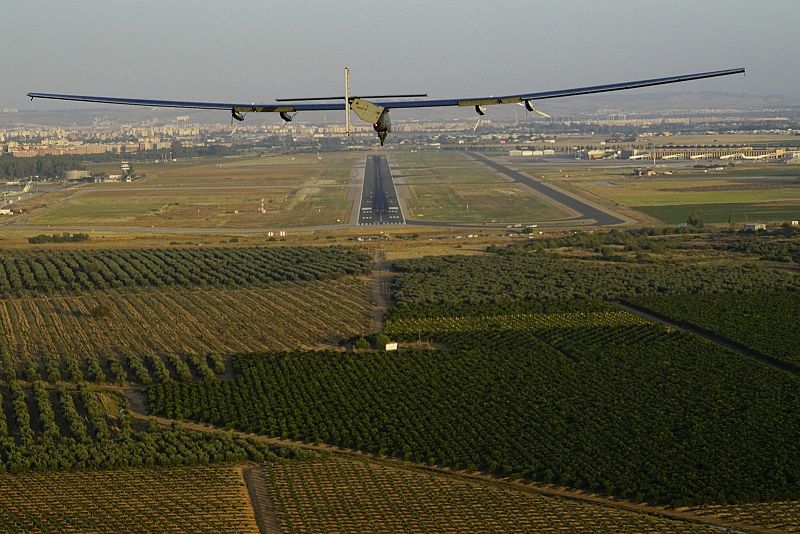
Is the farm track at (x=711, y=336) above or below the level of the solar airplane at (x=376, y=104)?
below

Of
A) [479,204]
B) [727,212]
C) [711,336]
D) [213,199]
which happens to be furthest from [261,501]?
[213,199]

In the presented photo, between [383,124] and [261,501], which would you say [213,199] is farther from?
[383,124]

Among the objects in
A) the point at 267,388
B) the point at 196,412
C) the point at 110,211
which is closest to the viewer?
the point at 196,412

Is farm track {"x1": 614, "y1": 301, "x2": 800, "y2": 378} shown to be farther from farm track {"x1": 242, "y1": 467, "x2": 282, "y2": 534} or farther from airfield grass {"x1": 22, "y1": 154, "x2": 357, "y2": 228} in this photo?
airfield grass {"x1": 22, "y1": 154, "x2": 357, "y2": 228}

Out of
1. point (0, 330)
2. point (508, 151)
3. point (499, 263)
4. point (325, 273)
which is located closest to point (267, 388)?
point (0, 330)

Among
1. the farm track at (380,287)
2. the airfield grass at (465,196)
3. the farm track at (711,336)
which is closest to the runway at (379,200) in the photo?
the airfield grass at (465,196)

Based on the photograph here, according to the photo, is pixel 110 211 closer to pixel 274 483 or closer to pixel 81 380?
pixel 81 380

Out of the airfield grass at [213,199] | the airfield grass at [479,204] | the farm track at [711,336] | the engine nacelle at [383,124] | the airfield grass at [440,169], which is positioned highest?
the engine nacelle at [383,124]

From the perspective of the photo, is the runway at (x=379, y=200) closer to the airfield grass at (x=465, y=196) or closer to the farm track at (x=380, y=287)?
the airfield grass at (x=465, y=196)
